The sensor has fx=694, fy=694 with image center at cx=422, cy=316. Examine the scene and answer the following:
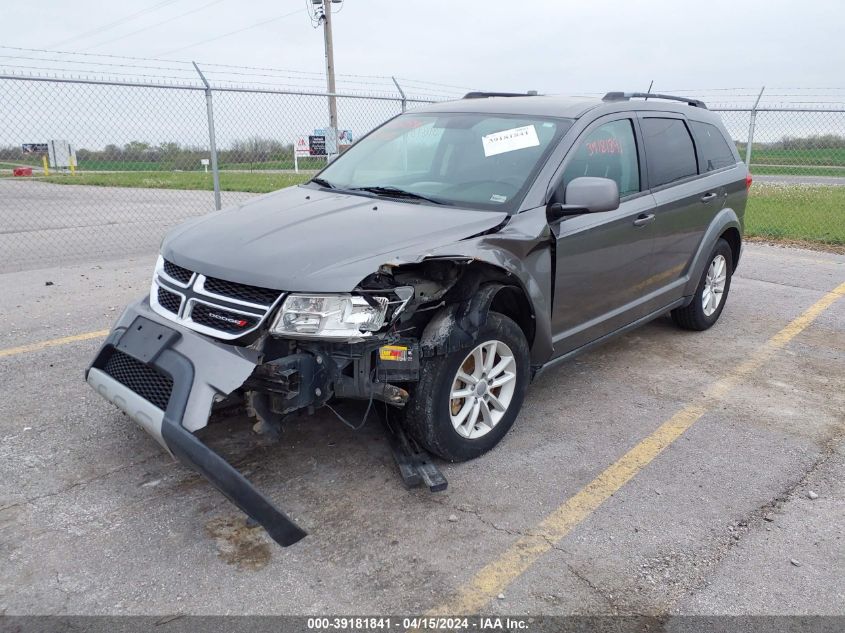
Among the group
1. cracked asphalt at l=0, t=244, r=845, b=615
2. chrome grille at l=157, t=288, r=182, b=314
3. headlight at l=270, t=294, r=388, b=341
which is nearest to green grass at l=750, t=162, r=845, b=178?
cracked asphalt at l=0, t=244, r=845, b=615

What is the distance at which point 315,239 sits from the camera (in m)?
3.25

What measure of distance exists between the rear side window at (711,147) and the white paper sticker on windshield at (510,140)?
6.27 ft

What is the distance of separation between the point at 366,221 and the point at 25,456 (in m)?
2.10

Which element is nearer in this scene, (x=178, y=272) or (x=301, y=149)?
(x=178, y=272)

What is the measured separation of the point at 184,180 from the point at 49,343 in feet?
56.6

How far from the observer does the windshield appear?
12.6 feet

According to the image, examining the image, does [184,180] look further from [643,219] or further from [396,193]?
[643,219]

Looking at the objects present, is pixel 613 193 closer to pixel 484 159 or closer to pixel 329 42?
pixel 484 159

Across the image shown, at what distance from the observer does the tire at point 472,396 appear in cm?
325

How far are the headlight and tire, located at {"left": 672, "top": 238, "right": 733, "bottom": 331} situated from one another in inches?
137

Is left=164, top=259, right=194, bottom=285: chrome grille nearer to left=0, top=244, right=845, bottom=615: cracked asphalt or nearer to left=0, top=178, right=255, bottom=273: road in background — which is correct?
left=0, top=244, right=845, bottom=615: cracked asphalt

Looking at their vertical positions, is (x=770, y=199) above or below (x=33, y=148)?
below

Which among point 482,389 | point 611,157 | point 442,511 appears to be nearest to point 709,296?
point 611,157

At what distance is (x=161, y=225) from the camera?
11641 millimetres
